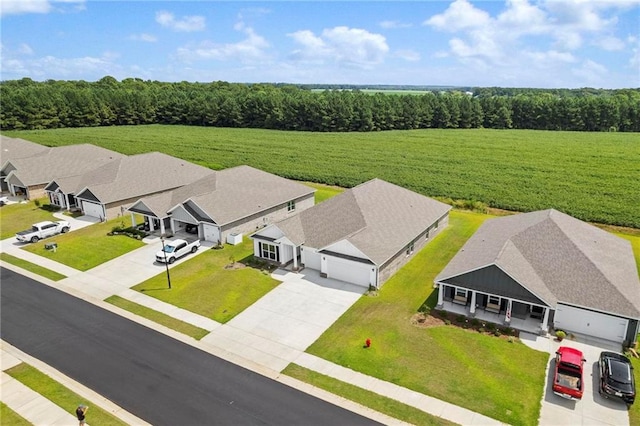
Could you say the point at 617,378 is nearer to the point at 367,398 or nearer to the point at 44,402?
the point at 367,398

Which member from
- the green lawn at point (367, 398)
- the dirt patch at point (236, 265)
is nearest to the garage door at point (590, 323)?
the green lawn at point (367, 398)

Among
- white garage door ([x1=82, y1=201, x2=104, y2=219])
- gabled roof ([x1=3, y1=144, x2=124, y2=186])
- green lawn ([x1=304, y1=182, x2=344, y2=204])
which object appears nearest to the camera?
white garage door ([x1=82, y1=201, x2=104, y2=219])

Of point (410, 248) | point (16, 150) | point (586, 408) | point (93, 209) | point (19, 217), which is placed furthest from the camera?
point (16, 150)

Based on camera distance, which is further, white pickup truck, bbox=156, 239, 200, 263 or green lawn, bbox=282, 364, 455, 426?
white pickup truck, bbox=156, 239, 200, 263

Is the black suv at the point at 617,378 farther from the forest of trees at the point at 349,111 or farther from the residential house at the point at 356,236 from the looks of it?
the forest of trees at the point at 349,111

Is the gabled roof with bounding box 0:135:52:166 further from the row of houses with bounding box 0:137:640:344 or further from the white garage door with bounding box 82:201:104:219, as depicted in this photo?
the white garage door with bounding box 82:201:104:219

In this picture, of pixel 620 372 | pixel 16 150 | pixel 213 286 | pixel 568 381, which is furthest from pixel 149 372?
pixel 16 150

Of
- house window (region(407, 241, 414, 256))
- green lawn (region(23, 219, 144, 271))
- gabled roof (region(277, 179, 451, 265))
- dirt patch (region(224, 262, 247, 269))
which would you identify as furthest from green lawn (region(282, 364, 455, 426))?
green lawn (region(23, 219, 144, 271))
